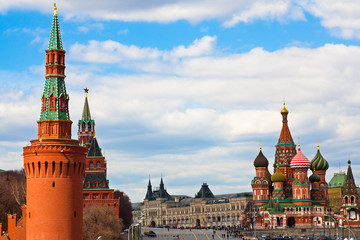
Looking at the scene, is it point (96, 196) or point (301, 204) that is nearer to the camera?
point (96, 196)

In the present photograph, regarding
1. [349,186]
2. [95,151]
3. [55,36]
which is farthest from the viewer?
[349,186]

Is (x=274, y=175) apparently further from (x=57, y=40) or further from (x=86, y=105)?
(x=57, y=40)

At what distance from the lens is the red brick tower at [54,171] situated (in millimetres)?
71688

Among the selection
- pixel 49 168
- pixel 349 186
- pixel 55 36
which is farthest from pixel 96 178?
pixel 49 168

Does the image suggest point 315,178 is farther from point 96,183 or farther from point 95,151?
point 96,183

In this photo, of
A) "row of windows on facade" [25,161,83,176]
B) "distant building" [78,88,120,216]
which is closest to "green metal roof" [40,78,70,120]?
"row of windows on facade" [25,161,83,176]

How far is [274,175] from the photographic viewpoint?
19475 centimetres

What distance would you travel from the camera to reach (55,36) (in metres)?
75.9

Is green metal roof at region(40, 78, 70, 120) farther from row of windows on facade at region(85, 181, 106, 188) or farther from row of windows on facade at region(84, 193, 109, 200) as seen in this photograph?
row of windows on facade at region(85, 181, 106, 188)

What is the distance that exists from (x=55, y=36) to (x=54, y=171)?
1430 centimetres

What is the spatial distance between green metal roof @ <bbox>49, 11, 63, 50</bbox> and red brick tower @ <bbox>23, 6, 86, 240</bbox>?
1132 mm

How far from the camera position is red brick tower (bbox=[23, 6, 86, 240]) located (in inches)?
2822

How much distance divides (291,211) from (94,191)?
62.7 m

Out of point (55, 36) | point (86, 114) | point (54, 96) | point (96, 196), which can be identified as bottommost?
point (96, 196)
